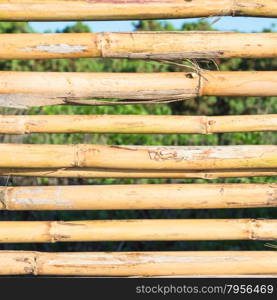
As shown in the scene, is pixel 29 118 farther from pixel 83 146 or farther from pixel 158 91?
pixel 158 91

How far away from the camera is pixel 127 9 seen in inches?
63.2

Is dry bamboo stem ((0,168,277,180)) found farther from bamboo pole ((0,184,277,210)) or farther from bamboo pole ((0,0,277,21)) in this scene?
bamboo pole ((0,0,277,21))

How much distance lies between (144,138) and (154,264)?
7.90 ft

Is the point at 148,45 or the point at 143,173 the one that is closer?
the point at 148,45

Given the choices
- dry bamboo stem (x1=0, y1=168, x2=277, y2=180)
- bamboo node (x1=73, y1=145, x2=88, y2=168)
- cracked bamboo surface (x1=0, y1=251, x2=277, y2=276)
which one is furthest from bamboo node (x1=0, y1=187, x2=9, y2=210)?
bamboo node (x1=73, y1=145, x2=88, y2=168)

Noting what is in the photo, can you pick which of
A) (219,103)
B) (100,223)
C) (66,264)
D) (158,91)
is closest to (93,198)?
(100,223)

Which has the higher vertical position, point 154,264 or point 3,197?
point 3,197

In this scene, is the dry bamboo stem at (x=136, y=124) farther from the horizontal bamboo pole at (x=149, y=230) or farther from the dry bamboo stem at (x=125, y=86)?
the horizontal bamboo pole at (x=149, y=230)

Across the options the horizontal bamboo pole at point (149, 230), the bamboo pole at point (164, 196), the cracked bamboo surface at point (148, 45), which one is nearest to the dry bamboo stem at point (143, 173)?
the bamboo pole at point (164, 196)

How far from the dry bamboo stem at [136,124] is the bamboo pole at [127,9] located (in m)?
0.33

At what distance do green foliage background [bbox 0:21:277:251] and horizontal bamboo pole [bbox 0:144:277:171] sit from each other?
204 mm

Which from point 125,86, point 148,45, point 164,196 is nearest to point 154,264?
point 164,196

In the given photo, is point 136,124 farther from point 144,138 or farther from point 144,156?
point 144,138

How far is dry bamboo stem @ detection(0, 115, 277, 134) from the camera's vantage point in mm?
1721
